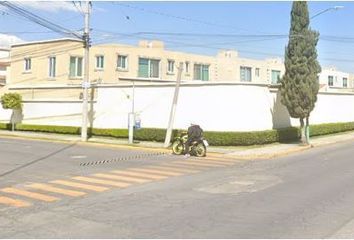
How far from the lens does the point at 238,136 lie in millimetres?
27328

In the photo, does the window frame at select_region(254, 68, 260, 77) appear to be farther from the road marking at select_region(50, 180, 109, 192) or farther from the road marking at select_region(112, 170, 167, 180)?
the road marking at select_region(50, 180, 109, 192)

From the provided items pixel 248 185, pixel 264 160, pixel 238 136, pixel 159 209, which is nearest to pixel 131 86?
pixel 238 136

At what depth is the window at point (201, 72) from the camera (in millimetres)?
61781

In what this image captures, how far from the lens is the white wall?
2873 cm

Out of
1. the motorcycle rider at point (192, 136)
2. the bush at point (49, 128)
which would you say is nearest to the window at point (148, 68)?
the bush at point (49, 128)

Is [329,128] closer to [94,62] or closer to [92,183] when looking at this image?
[94,62]

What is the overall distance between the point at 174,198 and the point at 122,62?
38482mm

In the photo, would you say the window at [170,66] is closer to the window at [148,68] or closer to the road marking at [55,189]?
the window at [148,68]

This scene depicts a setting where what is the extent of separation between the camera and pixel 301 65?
2828 centimetres

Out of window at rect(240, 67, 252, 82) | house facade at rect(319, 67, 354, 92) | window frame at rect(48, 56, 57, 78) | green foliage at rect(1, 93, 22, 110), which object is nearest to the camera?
green foliage at rect(1, 93, 22, 110)

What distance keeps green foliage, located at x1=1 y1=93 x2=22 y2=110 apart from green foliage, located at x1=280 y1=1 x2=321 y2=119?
2158 cm

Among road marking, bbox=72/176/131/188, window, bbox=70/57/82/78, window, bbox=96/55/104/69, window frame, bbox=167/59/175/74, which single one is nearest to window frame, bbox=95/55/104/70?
window, bbox=96/55/104/69

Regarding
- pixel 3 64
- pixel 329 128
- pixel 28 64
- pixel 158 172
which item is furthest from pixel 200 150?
pixel 3 64

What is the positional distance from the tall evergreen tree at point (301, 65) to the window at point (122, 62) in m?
23.2
